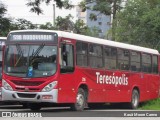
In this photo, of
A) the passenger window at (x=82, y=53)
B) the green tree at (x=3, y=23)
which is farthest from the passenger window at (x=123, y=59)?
the green tree at (x=3, y=23)

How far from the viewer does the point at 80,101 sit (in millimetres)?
20500

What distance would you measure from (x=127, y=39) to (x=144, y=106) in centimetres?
1583

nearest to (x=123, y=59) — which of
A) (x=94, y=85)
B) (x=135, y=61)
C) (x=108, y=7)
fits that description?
(x=135, y=61)

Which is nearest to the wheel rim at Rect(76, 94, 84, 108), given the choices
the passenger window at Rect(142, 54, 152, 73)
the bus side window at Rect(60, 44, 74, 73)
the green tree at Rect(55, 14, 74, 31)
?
the bus side window at Rect(60, 44, 74, 73)

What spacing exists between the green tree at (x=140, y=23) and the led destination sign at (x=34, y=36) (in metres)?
19.3

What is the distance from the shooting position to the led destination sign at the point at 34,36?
19.4 meters

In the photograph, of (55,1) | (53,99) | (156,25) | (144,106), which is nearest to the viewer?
(53,99)

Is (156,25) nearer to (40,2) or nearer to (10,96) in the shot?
(40,2)

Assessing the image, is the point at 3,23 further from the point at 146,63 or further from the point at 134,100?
the point at 134,100

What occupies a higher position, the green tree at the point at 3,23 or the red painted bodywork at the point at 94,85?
the green tree at the point at 3,23

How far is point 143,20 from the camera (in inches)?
1532

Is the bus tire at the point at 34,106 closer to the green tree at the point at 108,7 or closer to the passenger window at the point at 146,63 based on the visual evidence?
the passenger window at the point at 146,63

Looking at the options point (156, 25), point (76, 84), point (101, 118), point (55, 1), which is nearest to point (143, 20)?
point (156, 25)

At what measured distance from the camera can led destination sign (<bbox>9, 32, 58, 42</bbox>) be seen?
63.6ft
